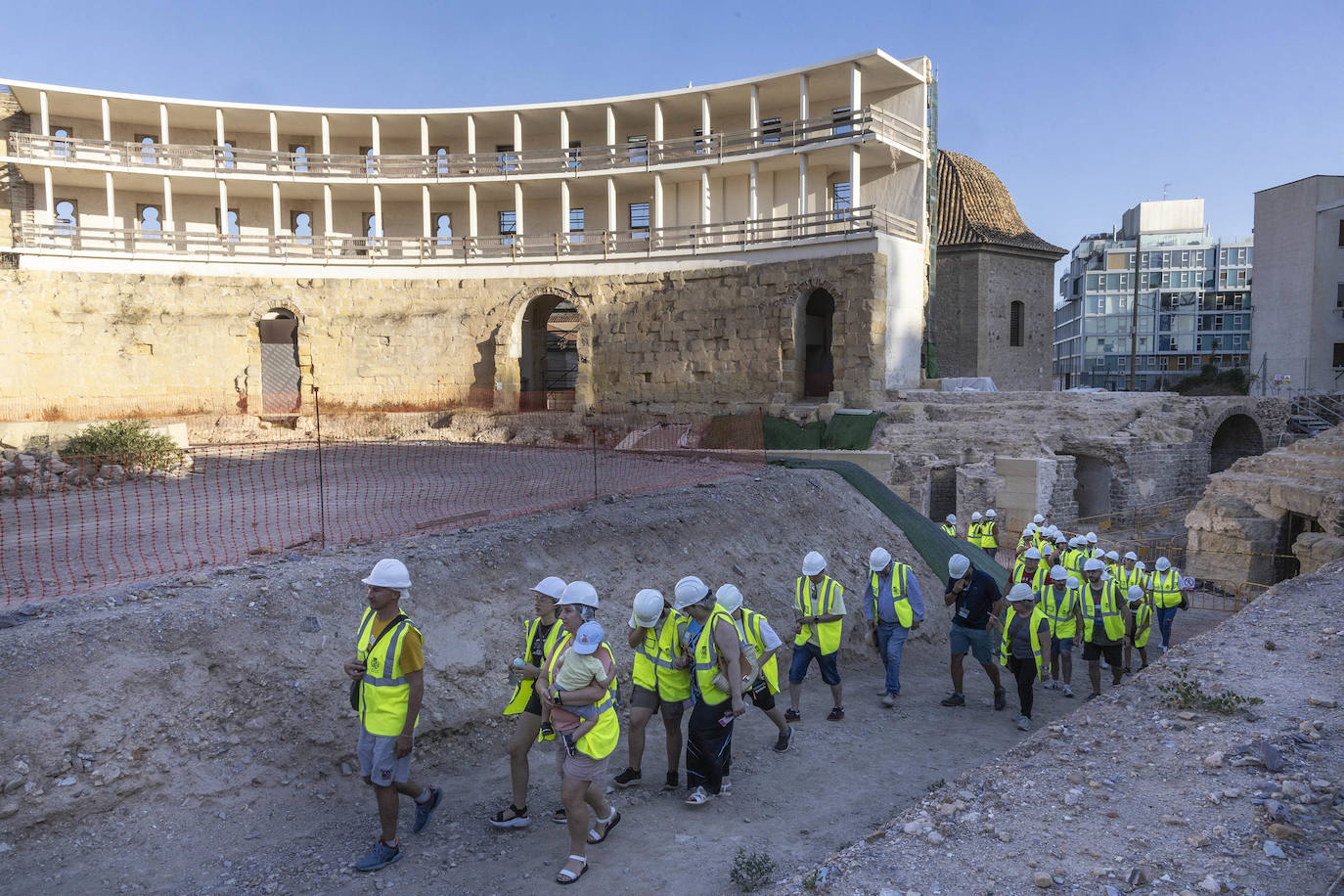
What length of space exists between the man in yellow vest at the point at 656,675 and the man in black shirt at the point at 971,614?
3637 mm

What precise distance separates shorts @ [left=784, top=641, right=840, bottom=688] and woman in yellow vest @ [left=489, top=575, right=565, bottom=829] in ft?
10.7

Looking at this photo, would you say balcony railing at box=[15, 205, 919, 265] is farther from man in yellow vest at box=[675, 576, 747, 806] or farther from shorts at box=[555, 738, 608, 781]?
shorts at box=[555, 738, 608, 781]

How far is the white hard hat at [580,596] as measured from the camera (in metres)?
5.20

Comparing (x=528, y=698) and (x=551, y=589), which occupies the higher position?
(x=551, y=589)

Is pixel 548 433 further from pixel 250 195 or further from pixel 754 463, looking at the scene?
pixel 250 195

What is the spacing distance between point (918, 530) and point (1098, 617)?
12.3 feet

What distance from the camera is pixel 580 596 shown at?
17.1 feet

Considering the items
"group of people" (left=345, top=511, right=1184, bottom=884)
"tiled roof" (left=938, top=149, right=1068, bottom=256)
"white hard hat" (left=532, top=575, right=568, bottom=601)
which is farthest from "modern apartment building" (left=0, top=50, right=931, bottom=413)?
"white hard hat" (left=532, top=575, right=568, bottom=601)

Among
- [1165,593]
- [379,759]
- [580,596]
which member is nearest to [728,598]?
[580,596]

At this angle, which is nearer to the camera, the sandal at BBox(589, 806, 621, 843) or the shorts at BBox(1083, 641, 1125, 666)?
the sandal at BBox(589, 806, 621, 843)

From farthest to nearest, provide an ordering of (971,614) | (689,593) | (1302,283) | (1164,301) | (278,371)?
(1164,301) → (1302,283) → (278,371) → (971,614) → (689,593)

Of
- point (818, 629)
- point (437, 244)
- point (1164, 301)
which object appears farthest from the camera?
point (1164, 301)

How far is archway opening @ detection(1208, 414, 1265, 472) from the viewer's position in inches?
995

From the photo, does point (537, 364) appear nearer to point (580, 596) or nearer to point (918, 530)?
point (918, 530)
